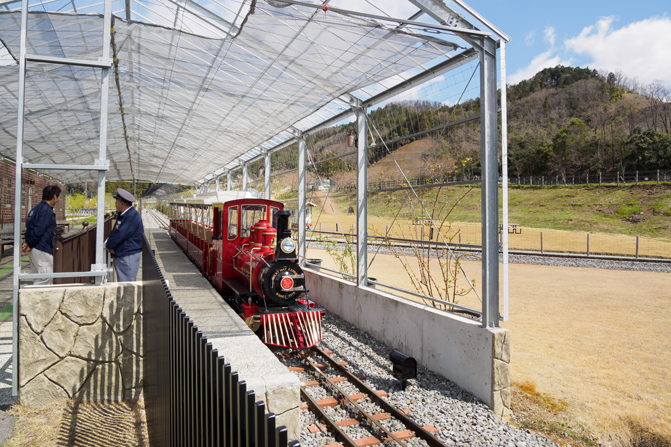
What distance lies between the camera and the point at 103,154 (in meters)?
4.92

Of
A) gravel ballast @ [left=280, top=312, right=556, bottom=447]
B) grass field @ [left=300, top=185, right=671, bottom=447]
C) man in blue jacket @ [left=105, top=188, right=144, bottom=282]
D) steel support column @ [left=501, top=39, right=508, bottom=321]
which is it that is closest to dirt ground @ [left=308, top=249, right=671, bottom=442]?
grass field @ [left=300, top=185, right=671, bottom=447]

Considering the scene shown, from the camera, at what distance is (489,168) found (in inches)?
217

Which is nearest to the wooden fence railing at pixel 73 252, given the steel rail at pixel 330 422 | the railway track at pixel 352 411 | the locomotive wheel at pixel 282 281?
the locomotive wheel at pixel 282 281

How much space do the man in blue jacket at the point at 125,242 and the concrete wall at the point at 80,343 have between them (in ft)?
3.76

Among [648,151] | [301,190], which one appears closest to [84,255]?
[301,190]

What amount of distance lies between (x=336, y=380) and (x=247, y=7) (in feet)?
18.6

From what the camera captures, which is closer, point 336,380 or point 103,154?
point 103,154

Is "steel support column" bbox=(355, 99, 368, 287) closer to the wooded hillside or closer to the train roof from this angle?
the wooded hillside

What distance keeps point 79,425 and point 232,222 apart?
15.9 ft

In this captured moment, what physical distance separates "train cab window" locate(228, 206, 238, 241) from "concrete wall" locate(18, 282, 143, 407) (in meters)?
3.61

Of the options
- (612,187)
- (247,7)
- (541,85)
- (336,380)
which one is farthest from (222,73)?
(541,85)

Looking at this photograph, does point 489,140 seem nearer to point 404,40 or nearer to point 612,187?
point 404,40

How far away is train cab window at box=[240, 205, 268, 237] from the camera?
858 centimetres

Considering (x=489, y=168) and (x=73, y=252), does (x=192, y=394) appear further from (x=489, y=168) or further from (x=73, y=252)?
(x=73, y=252)
